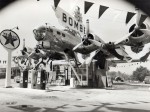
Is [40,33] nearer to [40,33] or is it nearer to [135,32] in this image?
[40,33]

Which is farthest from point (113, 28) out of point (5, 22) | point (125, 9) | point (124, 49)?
point (124, 49)

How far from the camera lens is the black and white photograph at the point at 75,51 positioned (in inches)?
197

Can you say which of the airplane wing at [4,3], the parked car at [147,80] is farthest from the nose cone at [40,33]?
the parked car at [147,80]

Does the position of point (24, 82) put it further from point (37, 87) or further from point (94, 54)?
point (94, 54)

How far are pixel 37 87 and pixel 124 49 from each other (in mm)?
4258

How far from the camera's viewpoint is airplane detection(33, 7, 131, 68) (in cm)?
1018

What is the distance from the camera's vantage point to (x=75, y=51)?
11.2m

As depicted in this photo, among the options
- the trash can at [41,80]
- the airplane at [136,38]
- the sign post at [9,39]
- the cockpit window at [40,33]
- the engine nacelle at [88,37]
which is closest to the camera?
the sign post at [9,39]

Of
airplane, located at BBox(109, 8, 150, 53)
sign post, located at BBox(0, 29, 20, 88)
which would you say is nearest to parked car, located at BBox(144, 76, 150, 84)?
airplane, located at BBox(109, 8, 150, 53)

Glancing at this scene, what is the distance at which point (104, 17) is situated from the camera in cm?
632

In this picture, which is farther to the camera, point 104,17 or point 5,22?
point 104,17

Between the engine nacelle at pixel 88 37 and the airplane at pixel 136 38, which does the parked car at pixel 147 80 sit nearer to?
the airplane at pixel 136 38

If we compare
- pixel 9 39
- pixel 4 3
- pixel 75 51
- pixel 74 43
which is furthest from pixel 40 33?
pixel 4 3

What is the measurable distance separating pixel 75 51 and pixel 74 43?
5.45 ft
